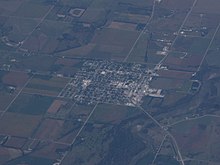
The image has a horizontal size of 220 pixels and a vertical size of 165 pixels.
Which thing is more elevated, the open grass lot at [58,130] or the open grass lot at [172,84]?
the open grass lot at [172,84]

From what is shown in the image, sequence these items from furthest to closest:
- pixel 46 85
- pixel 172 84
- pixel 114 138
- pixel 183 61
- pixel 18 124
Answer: pixel 183 61 → pixel 46 85 → pixel 172 84 → pixel 18 124 → pixel 114 138

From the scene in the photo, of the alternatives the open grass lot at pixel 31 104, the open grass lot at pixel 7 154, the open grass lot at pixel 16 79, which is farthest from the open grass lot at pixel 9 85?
the open grass lot at pixel 7 154

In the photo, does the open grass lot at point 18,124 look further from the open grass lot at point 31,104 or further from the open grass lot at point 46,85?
the open grass lot at point 46,85

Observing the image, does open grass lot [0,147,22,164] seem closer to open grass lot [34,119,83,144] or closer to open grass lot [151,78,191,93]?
open grass lot [34,119,83,144]

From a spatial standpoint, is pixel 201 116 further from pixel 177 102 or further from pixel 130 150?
pixel 130 150

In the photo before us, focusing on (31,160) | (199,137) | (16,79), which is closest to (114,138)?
(199,137)

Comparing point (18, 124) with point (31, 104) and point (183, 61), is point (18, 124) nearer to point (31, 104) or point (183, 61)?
point (31, 104)

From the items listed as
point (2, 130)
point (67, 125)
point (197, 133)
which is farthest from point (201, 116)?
point (2, 130)
